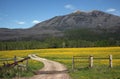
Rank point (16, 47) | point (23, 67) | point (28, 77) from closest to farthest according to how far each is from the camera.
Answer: point (28, 77) → point (23, 67) → point (16, 47)

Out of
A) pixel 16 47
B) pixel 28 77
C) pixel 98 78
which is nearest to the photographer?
pixel 98 78

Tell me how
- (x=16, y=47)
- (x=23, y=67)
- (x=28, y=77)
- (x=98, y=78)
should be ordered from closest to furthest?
(x=98, y=78)
(x=28, y=77)
(x=23, y=67)
(x=16, y=47)

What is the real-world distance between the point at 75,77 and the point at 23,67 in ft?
21.6

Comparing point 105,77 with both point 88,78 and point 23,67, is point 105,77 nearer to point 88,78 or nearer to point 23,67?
point 88,78

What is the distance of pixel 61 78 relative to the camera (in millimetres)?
24188

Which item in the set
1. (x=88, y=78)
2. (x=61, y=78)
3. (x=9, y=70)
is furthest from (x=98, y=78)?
(x=9, y=70)

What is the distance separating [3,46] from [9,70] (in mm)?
176190

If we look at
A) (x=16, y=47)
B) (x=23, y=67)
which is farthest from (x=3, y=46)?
(x=23, y=67)

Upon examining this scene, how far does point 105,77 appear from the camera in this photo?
2444 cm

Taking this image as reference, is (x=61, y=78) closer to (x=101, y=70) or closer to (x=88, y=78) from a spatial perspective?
(x=88, y=78)

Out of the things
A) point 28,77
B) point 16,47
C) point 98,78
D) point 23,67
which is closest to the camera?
point 98,78

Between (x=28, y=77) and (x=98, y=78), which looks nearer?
(x=98, y=78)

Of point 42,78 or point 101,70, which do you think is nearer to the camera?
point 42,78

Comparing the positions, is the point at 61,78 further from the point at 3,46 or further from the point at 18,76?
the point at 3,46
